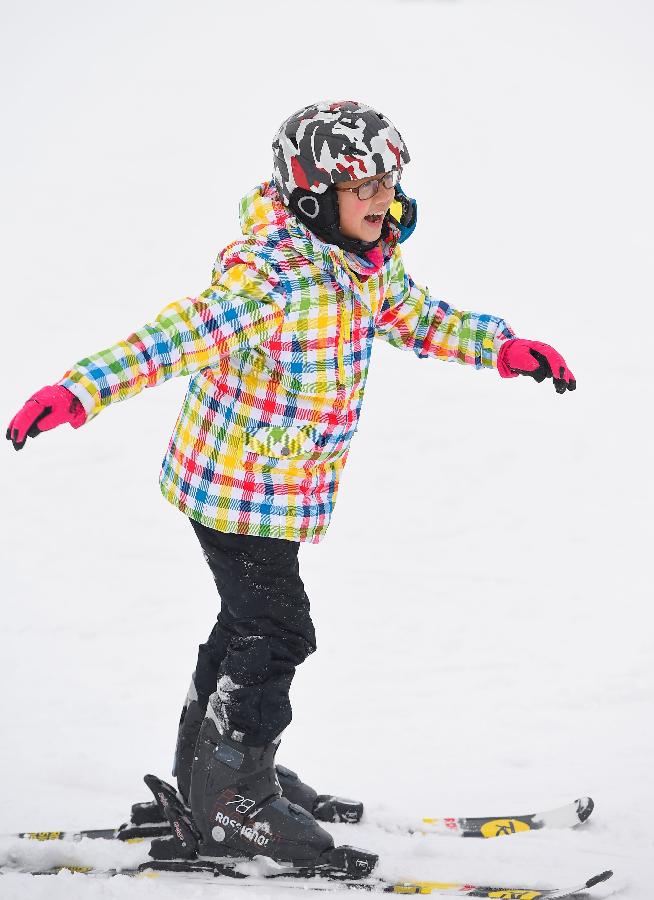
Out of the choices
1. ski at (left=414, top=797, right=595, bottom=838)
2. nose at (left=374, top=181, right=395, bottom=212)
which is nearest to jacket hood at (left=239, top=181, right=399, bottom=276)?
nose at (left=374, top=181, right=395, bottom=212)

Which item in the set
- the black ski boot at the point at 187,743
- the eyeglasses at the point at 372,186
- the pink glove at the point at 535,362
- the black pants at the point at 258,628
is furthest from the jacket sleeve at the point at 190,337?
the black ski boot at the point at 187,743

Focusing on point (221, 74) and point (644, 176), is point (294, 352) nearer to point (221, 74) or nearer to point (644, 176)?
point (644, 176)

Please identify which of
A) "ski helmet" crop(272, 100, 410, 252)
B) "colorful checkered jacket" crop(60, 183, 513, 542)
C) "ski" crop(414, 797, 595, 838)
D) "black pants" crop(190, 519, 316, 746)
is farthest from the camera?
"ski" crop(414, 797, 595, 838)

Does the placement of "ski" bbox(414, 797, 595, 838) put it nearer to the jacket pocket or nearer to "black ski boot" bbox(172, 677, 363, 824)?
"black ski boot" bbox(172, 677, 363, 824)

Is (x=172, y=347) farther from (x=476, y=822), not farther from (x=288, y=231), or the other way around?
(x=476, y=822)

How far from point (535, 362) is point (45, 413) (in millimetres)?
1548

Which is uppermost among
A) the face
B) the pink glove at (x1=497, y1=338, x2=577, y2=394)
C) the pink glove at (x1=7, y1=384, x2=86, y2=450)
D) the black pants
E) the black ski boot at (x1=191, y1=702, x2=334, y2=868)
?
the face

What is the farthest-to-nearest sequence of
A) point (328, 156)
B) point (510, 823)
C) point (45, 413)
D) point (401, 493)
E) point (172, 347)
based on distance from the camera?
point (401, 493) < point (510, 823) < point (328, 156) < point (172, 347) < point (45, 413)

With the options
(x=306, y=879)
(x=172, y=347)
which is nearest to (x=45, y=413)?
(x=172, y=347)

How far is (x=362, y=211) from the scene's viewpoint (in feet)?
9.71

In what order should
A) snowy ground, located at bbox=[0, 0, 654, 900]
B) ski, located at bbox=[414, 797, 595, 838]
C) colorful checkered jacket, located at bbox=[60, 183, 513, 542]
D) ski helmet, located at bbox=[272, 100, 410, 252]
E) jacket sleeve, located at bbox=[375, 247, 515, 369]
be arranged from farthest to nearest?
snowy ground, located at bbox=[0, 0, 654, 900] < ski, located at bbox=[414, 797, 595, 838] < jacket sleeve, located at bbox=[375, 247, 515, 369] < ski helmet, located at bbox=[272, 100, 410, 252] < colorful checkered jacket, located at bbox=[60, 183, 513, 542]

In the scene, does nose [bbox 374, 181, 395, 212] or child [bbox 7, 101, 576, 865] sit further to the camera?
nose [bbox 374, 181, 395, 212]

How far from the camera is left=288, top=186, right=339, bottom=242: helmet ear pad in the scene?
2.93 metres

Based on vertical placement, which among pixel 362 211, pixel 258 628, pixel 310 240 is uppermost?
pixel 362 211
